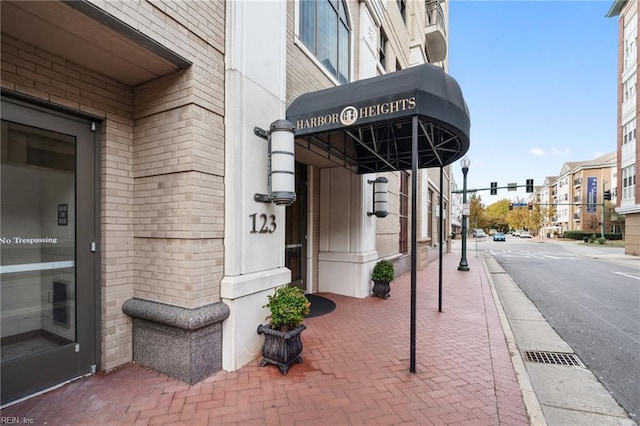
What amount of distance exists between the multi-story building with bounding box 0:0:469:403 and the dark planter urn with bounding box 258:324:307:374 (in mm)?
241

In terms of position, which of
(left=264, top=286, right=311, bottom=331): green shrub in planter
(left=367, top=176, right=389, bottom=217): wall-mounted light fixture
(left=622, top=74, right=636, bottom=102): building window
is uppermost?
(left=622, top=74, right=636, bottom=102): building window

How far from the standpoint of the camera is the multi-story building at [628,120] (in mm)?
22859

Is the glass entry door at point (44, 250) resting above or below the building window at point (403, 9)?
below

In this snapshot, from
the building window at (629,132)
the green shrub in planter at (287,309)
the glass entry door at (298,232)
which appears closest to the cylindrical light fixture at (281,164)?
the green shrub in planter at (287,309)

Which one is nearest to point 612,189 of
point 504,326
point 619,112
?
point 619,112

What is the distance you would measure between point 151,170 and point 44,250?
4.28 ft

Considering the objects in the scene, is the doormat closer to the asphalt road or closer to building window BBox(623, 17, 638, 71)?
the asphalt road

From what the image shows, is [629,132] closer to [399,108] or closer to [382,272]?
[382,272]

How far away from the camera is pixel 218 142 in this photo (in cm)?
367

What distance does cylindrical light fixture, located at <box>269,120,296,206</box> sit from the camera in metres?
3.98

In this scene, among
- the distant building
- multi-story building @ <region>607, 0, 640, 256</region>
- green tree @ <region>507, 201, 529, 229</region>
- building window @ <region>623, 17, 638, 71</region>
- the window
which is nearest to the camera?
the window

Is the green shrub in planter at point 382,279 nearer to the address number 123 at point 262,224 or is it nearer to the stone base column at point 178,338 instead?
the address number 123 at point 262,224

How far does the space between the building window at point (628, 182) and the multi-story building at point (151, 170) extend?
28835 millimetres

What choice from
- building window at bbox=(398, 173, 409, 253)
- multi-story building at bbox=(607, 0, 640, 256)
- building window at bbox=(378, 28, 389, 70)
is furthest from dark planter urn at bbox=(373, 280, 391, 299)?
multi-story building at bbox=(607, 0, 640, 256)
